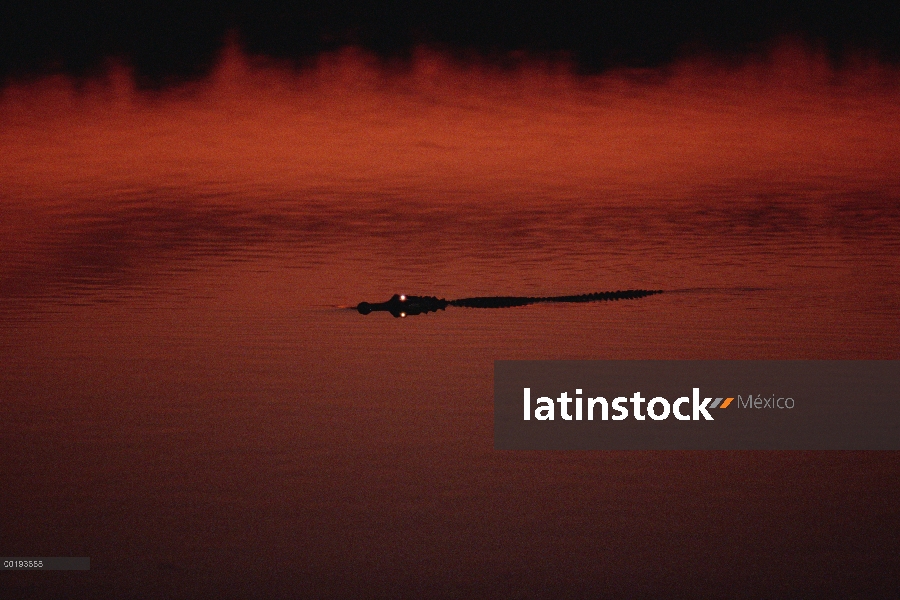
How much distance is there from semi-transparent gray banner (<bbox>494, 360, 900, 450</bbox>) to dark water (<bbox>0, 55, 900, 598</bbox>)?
37 centimetres

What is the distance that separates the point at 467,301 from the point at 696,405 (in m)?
6.08

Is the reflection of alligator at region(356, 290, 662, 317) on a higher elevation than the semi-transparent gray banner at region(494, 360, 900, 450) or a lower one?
higher

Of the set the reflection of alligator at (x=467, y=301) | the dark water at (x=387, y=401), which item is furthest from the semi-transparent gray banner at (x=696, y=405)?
the reflection of alligator at (x=467, y=301)

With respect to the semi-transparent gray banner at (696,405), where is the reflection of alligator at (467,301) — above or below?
above

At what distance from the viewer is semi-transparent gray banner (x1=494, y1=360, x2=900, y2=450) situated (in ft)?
34.2

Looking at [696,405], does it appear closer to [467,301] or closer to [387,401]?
[387,401]

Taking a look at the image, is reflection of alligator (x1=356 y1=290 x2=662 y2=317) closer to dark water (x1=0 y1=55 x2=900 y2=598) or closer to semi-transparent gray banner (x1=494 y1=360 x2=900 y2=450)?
dark water (x1=0 y1=55 x2=900 y2=598)

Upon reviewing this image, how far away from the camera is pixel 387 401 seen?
11.6m

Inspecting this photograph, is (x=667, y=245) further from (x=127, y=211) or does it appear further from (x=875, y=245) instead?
(x=127, y=211)

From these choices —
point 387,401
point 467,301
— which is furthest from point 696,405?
point 467,301

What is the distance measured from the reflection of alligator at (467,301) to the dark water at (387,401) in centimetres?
25

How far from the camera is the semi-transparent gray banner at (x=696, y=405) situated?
1042 centimetres

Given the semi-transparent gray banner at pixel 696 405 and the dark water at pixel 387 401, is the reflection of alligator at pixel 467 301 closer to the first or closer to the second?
the dark water at pixel 387 401

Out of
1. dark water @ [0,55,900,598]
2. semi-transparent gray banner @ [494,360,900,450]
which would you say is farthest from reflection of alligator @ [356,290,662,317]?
semi-transparent gray banner @ [494,360,900,450]
